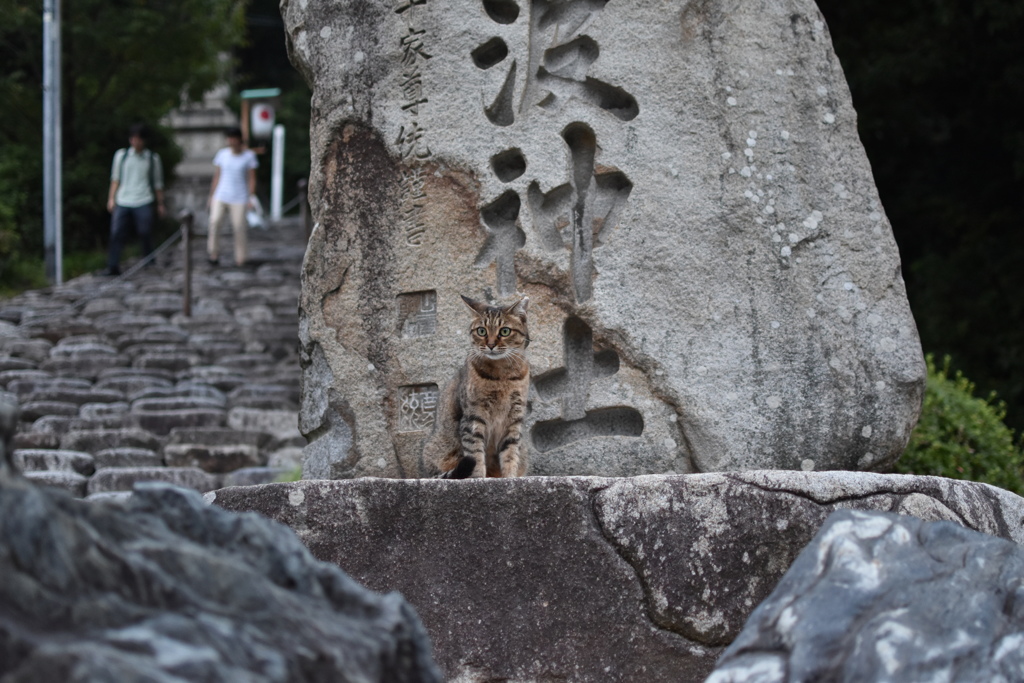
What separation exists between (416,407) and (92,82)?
562 inches

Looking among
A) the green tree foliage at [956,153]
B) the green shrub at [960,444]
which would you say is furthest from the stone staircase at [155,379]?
the green tree foliage at [956,153]

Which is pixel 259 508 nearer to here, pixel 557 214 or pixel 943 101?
pixel 557 214

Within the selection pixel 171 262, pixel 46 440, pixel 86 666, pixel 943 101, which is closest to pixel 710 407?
pixel 86 666

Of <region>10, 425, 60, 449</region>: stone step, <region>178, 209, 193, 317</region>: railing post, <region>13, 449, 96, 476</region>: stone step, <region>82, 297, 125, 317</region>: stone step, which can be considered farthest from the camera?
<region>82, 297, 125, 317</region>: stone step

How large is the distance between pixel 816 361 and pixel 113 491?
4.39 meters

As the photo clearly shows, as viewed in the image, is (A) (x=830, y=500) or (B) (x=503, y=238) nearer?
(A) (x=830, y=500)

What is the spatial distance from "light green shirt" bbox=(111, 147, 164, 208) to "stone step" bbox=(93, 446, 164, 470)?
6354 millimetres

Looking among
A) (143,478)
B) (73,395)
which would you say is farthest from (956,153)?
(73,395)

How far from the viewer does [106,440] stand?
766cm

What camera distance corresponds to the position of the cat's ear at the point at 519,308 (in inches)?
169

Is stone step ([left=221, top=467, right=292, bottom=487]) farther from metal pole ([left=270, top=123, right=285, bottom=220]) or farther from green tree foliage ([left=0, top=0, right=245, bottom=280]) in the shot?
metal pole ([left=270, top=123, right=285, bottom=220])

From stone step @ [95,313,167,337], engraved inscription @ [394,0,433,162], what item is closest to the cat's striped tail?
engraved inscription @ [394,0,433,162]

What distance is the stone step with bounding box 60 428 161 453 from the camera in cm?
764

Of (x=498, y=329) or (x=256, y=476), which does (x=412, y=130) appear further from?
(x=256, y=476)
